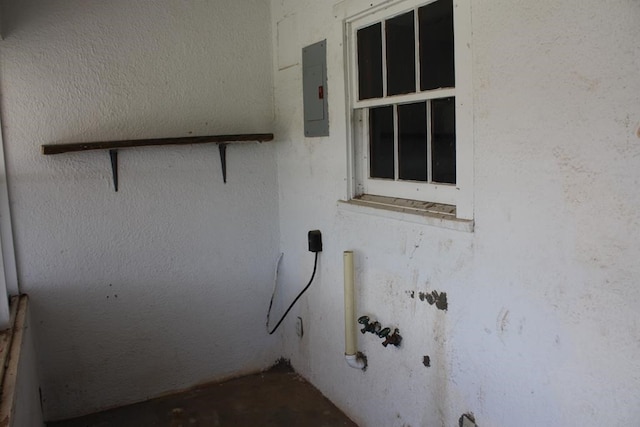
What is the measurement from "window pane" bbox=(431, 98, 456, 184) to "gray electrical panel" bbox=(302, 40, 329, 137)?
0.75m

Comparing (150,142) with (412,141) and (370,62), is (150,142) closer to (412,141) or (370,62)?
(370,62)

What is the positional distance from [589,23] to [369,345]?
66.9 inches

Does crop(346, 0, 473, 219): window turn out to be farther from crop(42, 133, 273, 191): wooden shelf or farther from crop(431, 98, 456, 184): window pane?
crop(42, 133, 273, 191): wooden shelf

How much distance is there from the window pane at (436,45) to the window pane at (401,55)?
65mm

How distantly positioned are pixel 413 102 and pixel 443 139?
0.24 meters

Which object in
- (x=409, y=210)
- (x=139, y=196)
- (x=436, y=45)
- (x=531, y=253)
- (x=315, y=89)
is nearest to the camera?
(x=531, y=253)

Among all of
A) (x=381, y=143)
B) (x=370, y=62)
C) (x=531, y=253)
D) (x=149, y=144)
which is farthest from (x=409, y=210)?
(x=149, y=144)

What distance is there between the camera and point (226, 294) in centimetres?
330

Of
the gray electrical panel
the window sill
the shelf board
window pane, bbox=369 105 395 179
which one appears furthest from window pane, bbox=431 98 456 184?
the shelf board

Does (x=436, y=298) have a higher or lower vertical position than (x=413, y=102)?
lower

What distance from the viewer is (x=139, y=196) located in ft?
9.83

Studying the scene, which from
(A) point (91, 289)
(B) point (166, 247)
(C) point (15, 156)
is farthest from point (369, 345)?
(C) point (15, 156)

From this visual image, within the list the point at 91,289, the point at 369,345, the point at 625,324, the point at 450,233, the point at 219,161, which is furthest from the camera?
the point at 219,161

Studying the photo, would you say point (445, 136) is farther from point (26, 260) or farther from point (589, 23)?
point (26, 260)
